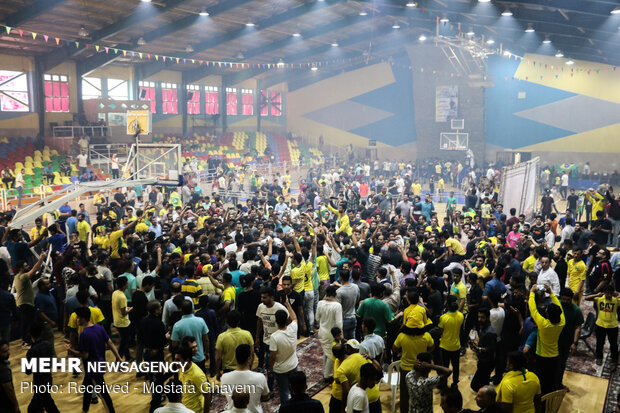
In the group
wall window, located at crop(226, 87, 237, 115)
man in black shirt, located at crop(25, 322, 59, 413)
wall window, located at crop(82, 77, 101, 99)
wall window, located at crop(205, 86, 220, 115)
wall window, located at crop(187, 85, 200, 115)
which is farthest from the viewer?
wall window, located at crop(226, 87, 237, 115)

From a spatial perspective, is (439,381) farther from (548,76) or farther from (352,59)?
(352,59)

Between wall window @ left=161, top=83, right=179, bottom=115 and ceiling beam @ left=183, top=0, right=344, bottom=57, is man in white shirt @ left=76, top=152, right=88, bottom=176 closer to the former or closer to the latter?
ceiling beam @ left=183, top=0, right=344, bottom=57

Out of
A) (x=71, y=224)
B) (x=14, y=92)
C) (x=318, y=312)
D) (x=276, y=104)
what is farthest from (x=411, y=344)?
(x=276, y=104)

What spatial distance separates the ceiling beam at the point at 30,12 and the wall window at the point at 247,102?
758 inches

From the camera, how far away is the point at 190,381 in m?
4.74

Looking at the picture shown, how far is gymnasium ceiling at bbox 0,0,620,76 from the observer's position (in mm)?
16906

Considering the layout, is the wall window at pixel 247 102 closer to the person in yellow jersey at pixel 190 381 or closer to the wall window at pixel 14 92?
the wall window at pixel 14 92

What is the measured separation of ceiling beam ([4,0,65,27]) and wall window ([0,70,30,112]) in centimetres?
498

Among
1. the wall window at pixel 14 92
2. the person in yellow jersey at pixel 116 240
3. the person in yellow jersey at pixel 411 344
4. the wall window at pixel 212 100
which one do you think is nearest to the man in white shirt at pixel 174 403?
the person in yellow jersey at pixel 411 344

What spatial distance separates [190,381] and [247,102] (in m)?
32.8

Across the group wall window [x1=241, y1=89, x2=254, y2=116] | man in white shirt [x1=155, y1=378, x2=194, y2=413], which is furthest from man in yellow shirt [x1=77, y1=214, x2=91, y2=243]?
wall window [x1=241, y1=89, x2=254, y2=116]

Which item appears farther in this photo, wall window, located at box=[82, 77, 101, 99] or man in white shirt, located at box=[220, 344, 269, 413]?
wall window, located at box=[82, 77, 101, 99]

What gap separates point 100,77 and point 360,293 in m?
22.5

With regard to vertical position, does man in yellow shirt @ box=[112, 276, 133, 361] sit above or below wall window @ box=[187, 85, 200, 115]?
below
